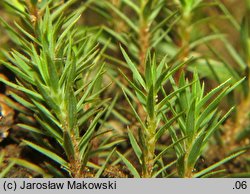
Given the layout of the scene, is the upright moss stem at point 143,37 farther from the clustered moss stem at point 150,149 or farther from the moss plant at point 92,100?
the clustered moss stem at point 150,149

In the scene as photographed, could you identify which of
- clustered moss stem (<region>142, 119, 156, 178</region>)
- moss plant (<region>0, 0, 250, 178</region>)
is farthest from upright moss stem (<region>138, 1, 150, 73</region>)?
clustered moss stem (<region>142, 119, 156, 178</region>)

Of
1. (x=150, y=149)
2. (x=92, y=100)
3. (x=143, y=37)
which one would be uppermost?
(x=143, y=37)

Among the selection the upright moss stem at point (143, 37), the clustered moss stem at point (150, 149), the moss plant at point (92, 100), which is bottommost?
the clustered moss stem at point (150, 149)

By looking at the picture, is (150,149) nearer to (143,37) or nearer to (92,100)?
(92,100)

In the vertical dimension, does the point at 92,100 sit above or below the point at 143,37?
below

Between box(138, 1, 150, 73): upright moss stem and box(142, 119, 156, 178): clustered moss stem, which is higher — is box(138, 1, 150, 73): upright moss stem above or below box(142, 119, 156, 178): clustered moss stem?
above

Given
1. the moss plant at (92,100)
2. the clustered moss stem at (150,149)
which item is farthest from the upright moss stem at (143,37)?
the clustered moss stem at (150,149)

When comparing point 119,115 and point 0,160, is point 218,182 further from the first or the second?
point 0,160

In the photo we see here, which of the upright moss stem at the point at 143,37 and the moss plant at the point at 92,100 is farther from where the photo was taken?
the upright moss stem at the point at 143,37

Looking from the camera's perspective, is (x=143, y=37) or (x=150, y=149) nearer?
(x=150, y=149)

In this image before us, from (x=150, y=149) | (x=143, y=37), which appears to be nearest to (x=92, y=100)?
(x=150, y=149)

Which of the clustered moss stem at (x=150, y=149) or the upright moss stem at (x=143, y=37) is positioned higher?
the upright moss stem at (x=143, y=37)

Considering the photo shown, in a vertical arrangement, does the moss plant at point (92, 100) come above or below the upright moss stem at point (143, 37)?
below

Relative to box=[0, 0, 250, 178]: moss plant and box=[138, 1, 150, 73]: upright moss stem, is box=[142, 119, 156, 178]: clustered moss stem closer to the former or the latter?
box=[0, 0, 250, 178]: moss plant
